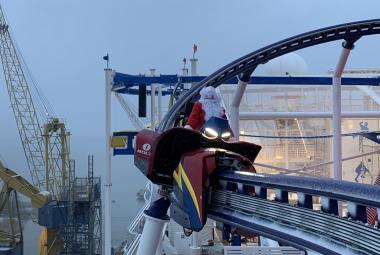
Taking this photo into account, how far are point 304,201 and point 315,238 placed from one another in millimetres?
206

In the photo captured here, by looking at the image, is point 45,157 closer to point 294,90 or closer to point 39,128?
point 39,128

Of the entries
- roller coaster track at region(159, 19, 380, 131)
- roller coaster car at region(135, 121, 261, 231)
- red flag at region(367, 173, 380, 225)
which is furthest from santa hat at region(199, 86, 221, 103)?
red flag at region(367, 173, 380, 225)

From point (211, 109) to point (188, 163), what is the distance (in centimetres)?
80

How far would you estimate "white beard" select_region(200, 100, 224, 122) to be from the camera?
3.96 metres

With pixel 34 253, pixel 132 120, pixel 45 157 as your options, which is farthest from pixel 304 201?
pixel 34 253

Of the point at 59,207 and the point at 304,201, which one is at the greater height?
the point at 304,201

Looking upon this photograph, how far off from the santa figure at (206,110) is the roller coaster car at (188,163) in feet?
1.11

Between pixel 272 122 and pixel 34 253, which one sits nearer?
pixel 272 122

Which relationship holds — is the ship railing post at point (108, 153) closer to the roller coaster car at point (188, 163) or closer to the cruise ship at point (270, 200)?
the cruise ship at point (270, 200)

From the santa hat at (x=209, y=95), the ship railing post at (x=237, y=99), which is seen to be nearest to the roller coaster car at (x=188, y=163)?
the santa hat at (x=209, y=95)

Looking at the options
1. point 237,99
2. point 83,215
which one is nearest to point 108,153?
point 237,99

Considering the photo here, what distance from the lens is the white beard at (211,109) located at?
3.96 metres

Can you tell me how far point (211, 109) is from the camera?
156 inches

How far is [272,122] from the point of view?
15289 millimetres
